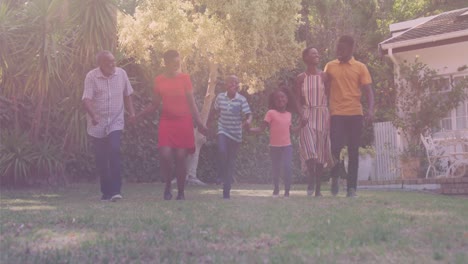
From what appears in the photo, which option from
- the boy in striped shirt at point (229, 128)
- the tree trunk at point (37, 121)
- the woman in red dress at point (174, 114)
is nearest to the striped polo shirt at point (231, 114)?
the boy in striped shirt at point (229, 128)

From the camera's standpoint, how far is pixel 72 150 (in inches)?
576

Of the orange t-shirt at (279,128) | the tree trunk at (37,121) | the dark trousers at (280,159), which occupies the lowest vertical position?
the dark trousers at (280,159)

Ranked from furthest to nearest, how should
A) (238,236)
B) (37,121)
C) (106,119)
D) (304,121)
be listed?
(37,121)
(304,121)
(106,119)
(238,236)

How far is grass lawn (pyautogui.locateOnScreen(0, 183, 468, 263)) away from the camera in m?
3.92

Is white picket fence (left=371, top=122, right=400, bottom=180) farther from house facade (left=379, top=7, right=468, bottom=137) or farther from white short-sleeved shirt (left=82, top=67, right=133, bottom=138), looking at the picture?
white short-sleeved shirt (left=82, top=67, right=133, bottom=138)

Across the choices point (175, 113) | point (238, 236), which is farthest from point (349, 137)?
point (238, 236)

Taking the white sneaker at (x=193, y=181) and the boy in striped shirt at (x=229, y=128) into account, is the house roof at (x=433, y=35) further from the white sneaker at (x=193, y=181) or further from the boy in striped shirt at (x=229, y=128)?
the boy in striped shirt at (x=229, y=128)

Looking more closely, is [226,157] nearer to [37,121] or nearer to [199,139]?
[37,121]

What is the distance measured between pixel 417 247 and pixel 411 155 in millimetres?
10666

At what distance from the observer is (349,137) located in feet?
29.8

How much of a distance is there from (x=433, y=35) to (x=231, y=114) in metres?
7.91

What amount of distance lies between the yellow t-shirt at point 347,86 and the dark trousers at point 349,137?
0.29 ft

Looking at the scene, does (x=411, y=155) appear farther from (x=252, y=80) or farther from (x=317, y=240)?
(x=317, y=240)

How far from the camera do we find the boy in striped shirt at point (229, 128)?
9.23m
